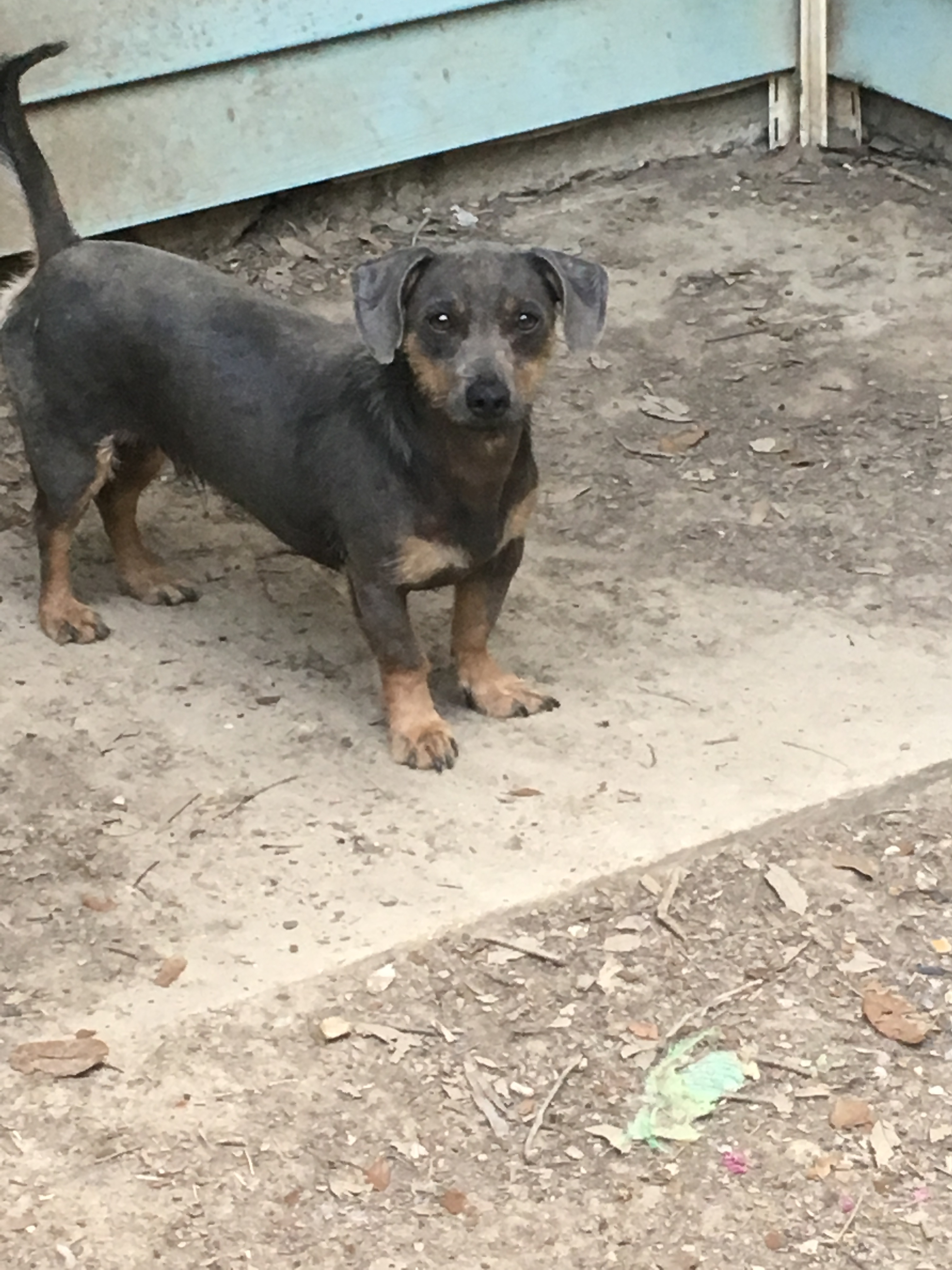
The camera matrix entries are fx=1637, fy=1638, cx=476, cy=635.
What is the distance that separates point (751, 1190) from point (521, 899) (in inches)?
33.5

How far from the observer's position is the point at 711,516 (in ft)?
16.8

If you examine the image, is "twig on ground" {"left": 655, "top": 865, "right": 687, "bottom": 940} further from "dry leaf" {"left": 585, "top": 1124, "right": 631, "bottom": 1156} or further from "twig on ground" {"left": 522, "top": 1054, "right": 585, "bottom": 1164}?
"dry leaf" {"left": 585, "top": 1124, "right": 631, "bottom": 1156}

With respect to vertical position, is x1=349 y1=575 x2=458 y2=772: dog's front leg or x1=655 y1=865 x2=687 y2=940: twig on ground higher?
x1=349 y1=575 x2=458 y2=772: dog's front leg

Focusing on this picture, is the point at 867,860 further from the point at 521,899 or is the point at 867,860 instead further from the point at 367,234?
the point at 367,234

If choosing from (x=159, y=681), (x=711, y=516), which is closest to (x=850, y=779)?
(x=711, y=516)

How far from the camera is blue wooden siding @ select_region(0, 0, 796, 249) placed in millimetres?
6191

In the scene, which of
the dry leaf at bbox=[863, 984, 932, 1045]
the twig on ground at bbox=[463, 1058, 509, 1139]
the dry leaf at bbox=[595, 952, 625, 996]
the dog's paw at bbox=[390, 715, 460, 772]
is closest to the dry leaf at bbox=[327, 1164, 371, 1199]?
the twig on ground at bbox=[463, 1058, 509, 1139]

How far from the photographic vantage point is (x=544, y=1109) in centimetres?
308

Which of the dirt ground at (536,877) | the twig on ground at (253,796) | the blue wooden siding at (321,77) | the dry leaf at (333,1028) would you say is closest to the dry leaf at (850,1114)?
the dirt ground at (536,877)

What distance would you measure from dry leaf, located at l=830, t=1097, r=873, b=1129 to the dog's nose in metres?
1.59

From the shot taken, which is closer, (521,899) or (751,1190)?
(751,1190)

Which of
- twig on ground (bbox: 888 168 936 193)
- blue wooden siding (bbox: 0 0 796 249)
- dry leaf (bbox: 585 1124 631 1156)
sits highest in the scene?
blue wooden siding (bbox: 0 0 796 249)

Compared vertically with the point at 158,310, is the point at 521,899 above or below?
below

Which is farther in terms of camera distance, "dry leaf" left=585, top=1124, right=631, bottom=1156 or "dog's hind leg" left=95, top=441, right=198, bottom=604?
"dog's hind leg" left=95, top=441, right=198, bottom=604
